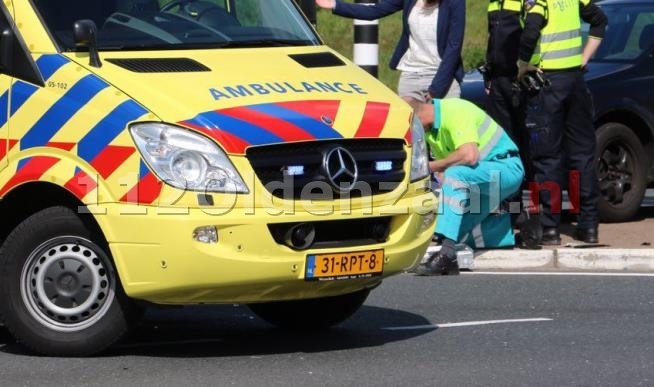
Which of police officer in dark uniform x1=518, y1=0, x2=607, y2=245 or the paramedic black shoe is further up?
police officer in dark uniform x1=518, y1=0, x2=607, y2=245

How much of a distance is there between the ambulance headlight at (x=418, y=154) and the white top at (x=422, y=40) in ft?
12.0

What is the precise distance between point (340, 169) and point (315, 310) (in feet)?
4.33

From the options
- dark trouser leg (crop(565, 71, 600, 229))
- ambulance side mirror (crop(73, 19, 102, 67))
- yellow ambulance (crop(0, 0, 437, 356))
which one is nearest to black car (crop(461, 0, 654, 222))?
dark trouser leg (crop(565, 71, 600, 229))

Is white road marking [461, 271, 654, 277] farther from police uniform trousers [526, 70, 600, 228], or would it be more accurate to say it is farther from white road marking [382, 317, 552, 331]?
white road marking [382, 317, 552, 331]

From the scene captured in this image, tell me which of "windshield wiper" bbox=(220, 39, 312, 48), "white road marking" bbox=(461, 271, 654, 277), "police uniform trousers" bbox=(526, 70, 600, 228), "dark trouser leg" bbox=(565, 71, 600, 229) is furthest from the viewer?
"dark trouser leg" bbox=(565, 71, 600, 229)

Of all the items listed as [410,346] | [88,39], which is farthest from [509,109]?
[88,39]

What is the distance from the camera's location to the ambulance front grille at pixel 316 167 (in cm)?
726

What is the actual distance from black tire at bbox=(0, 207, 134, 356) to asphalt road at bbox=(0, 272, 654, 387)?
0.12m

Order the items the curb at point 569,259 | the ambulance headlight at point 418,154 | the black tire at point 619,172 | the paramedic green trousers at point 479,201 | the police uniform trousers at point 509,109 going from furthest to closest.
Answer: the black tire at point 619,172 → the police uniform trousers at point 509,109 → the curb at point 569,259 → the paramedic green trousers at point 479,201 → the ambulance headlight at point 418,154

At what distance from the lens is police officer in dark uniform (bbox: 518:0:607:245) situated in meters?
11.5

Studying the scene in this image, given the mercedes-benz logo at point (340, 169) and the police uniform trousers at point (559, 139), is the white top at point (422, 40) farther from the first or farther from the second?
the mercedes-benz logo at point (340, 169)

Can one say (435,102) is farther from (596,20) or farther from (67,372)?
(67,372)

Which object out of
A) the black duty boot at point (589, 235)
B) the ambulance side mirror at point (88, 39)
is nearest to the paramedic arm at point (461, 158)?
the black duty boot at point (589, 235)

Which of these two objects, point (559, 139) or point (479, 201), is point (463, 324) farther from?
point (559, 139)
